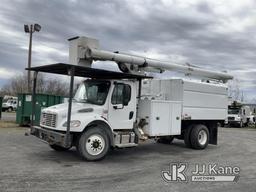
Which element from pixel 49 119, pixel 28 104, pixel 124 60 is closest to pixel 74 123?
pixel 49 119

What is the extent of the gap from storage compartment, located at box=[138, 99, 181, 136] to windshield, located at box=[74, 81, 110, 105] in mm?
1605

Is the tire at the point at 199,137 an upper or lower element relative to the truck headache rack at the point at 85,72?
lower

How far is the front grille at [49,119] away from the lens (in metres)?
10.2

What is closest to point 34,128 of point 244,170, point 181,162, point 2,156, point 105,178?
point 2,156

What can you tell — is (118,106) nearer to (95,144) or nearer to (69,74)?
(95,144)

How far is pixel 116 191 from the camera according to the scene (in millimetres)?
7074

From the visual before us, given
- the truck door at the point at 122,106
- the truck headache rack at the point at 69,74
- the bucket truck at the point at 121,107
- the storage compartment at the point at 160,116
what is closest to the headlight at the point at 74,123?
the bucket truck at the point at 121,107

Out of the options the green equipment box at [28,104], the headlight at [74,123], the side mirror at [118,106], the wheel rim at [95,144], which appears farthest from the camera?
the green equipment box at [28,104]

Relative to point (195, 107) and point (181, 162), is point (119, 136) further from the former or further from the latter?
point (195, 107)

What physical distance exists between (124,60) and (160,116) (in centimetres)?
229

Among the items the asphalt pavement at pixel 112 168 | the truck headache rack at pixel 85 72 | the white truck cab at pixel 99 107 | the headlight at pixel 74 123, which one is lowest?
the asphalt pavement at pixel 112 168

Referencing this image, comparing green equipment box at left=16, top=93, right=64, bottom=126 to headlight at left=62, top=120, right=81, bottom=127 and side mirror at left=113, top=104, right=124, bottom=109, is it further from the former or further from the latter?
headlight at left=62, top=120, right=81, bottom=127

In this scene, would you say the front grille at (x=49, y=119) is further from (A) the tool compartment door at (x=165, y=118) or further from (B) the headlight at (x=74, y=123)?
(A) the tool compartment door at (x=165, y=118)

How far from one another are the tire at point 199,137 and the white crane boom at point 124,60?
2386 mm
